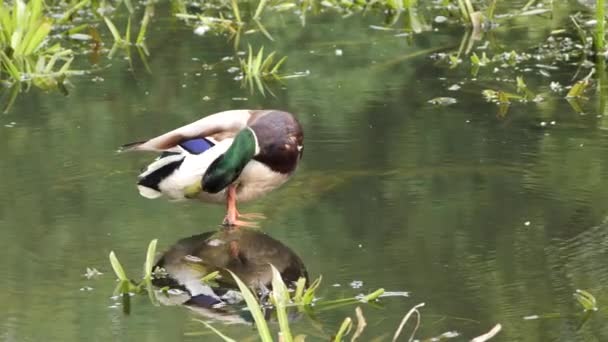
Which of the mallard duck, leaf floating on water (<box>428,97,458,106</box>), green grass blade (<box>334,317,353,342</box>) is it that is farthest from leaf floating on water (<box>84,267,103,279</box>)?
leaf floating on water (<box>428,97,458,106</box>)

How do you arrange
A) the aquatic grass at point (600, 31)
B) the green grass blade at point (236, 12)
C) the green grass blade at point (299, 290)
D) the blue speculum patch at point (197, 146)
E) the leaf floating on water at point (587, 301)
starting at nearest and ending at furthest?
1. the leaf floating on water at point (587, 301)
2. the green grass blade at point (299, 290)
3. the blue speculum patch at point (197, 146)
4. the aquatic grass at point (600, 31)
5. the green grass blade at point (236, 12)

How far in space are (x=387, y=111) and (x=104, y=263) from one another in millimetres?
2166

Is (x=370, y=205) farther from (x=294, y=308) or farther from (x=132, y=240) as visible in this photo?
(x=294, y=308)

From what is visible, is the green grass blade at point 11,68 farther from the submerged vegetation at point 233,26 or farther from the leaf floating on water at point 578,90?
the leaf floating on water at point 578,90

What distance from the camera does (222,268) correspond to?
439 centimetres

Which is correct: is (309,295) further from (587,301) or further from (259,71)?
(259,71)

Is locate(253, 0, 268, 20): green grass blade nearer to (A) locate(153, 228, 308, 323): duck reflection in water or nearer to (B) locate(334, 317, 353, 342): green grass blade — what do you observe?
(A) locate(153, 228, 308, 323): duck reflection in water

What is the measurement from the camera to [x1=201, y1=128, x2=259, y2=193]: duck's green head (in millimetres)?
4551

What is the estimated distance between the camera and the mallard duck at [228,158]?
459cm

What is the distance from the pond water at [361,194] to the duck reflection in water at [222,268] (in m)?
0.06

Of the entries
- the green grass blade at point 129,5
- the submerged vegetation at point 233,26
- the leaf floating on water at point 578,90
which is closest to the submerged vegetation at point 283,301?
the submerged vegetation at point 233,26

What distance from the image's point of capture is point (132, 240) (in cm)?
462

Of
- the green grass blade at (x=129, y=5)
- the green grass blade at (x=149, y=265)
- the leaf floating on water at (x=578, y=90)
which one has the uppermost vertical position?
the green grass blade at (x=149, y=265)

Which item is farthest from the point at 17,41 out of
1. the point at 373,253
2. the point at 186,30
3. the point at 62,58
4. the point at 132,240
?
the point at 373,253
